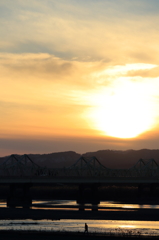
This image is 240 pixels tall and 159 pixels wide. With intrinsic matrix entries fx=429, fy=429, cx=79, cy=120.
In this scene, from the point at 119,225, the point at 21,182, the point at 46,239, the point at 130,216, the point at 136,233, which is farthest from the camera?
the point at 21,182

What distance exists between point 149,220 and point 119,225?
413 inches

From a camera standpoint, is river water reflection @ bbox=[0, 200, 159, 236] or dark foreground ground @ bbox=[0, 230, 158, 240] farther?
river water reflection @ bbox=[0, 200, 159, 236]

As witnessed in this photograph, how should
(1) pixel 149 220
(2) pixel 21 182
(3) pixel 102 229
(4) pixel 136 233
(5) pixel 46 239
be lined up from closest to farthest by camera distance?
(5) pixel 46 239 < (4) pixel 136 233 < (3) pixel 102 229 < (1) pixel 149 220 < (2) pixel 21 182

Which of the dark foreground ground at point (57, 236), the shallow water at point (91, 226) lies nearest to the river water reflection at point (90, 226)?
the shallow water at point (91, 226)

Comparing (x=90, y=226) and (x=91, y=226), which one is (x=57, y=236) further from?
(x=91, y=226)

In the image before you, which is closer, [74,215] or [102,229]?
[102,229]

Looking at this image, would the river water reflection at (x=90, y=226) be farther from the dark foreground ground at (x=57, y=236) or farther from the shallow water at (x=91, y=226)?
the dark foreground ground at (x=57, y=236)

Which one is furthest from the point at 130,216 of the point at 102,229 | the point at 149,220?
the point at 102,229

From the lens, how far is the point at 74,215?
272 feet

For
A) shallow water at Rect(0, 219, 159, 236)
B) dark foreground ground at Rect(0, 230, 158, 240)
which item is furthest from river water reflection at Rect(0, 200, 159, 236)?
dark foreground ground at Rect(0, 230, 158, 240)

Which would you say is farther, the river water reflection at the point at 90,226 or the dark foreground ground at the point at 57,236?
the river water reflection at the point at 90,226

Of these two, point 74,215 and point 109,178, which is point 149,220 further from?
point 109,178

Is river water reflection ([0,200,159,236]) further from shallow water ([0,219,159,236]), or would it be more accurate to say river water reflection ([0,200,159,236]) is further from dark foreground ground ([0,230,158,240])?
dark foreground ground ([0,230,158,240])

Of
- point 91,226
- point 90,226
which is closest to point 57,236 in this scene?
point 90,226
